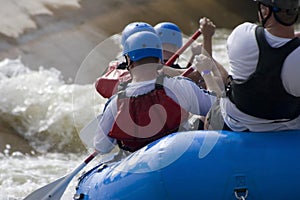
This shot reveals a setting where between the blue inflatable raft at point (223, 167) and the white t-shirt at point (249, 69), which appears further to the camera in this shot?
the blue inflatable raft at point (223, 167)

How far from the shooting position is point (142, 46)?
11.6 ft

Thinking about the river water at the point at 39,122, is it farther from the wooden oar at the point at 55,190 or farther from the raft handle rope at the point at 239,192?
the raft handle rope at the point at 239,192

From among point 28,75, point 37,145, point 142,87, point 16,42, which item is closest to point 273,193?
point 142,87

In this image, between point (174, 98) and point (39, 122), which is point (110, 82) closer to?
point (174, 98)

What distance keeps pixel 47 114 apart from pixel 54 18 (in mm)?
2495

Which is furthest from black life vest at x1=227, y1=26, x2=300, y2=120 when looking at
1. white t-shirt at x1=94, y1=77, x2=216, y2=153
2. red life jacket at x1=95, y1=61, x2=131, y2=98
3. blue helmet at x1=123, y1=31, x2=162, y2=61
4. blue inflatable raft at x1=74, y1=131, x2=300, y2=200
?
red life jacket at x1=95, y1=61, x2=131, y2=98

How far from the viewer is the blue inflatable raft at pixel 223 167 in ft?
10.5

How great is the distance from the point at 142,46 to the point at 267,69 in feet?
2.25

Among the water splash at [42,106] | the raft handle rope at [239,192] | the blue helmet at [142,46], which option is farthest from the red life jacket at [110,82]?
the water splash at [42,106]

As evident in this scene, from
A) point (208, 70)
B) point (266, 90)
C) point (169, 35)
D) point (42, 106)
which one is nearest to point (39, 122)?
point (42, 106)

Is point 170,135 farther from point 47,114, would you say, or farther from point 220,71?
point 47,114

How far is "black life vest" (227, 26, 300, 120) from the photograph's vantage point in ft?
10.1

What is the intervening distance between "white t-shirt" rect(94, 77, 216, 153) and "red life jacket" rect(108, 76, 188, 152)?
0.08 feet

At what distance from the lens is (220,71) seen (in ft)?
12.6
